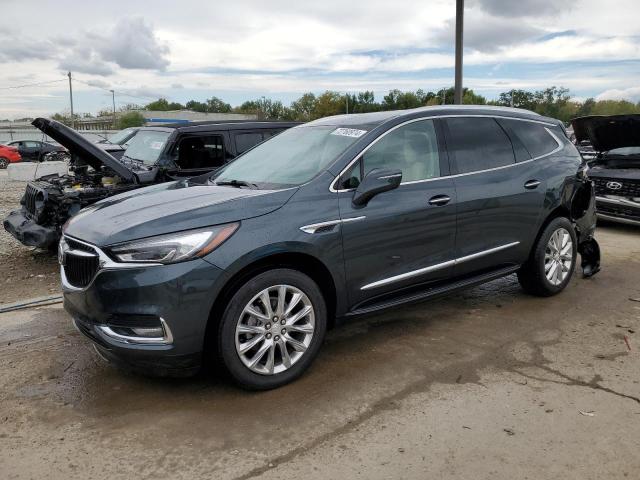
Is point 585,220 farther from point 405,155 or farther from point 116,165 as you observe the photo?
point 116,165

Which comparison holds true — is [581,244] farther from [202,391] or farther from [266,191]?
[202,391]

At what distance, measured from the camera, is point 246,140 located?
8.08 metres

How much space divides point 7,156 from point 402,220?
30415 millimetres

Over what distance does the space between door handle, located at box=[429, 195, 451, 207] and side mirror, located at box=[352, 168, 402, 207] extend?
1.68 feet

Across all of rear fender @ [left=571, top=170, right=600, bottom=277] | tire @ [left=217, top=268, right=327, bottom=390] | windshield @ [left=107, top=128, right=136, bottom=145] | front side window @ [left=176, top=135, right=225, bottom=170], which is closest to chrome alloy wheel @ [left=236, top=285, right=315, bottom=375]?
tire @ [left=217, top=268, right=327, bottom=390]

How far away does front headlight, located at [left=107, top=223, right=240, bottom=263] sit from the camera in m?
3.21

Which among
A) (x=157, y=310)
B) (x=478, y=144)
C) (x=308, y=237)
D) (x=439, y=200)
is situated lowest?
(x=157, y=310)

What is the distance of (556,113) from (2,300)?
3245 inches

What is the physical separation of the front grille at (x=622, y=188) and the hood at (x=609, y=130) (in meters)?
0.61

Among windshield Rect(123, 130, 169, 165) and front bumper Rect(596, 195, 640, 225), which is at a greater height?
windshield Rect(123, 130, 169, 165)

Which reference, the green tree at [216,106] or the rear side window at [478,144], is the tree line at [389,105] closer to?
the green tree at [216,106]

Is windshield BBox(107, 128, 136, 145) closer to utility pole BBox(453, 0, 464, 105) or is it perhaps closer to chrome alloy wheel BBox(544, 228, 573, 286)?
utility pole BBox(453, 0, 464, 105)

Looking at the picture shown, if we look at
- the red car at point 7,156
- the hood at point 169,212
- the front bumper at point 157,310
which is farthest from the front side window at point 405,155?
the red car at point 7,156

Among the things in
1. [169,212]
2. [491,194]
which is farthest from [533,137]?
[169,212]
